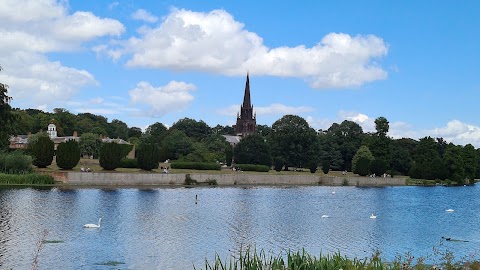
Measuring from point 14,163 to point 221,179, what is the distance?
1388 inches

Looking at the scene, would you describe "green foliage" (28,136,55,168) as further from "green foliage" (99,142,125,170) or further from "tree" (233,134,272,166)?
"tree" (233,134,272,166)

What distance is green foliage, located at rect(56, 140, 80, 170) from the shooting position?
86125 mm

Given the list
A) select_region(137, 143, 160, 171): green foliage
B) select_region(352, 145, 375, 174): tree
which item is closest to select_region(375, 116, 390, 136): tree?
select_region(352, 145, 375, 174): tree

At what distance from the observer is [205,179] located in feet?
322

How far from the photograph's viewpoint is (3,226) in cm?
3981

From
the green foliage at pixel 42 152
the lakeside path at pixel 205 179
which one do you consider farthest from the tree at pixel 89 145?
the green foliage at pixel 42 152

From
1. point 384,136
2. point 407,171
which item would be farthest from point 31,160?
point 407,171

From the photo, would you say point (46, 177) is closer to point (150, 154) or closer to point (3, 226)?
point (150, 154)

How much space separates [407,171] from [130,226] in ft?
431

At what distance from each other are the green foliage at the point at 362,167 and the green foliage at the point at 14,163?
79793mm

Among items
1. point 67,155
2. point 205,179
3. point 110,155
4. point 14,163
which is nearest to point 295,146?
point 205,179

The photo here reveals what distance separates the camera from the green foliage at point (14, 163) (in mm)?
76750

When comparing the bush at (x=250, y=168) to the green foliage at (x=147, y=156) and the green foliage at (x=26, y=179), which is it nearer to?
the green foliage at (x=147, y=156)

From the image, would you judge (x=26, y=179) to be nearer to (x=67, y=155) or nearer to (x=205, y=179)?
(x=67, y=155)
